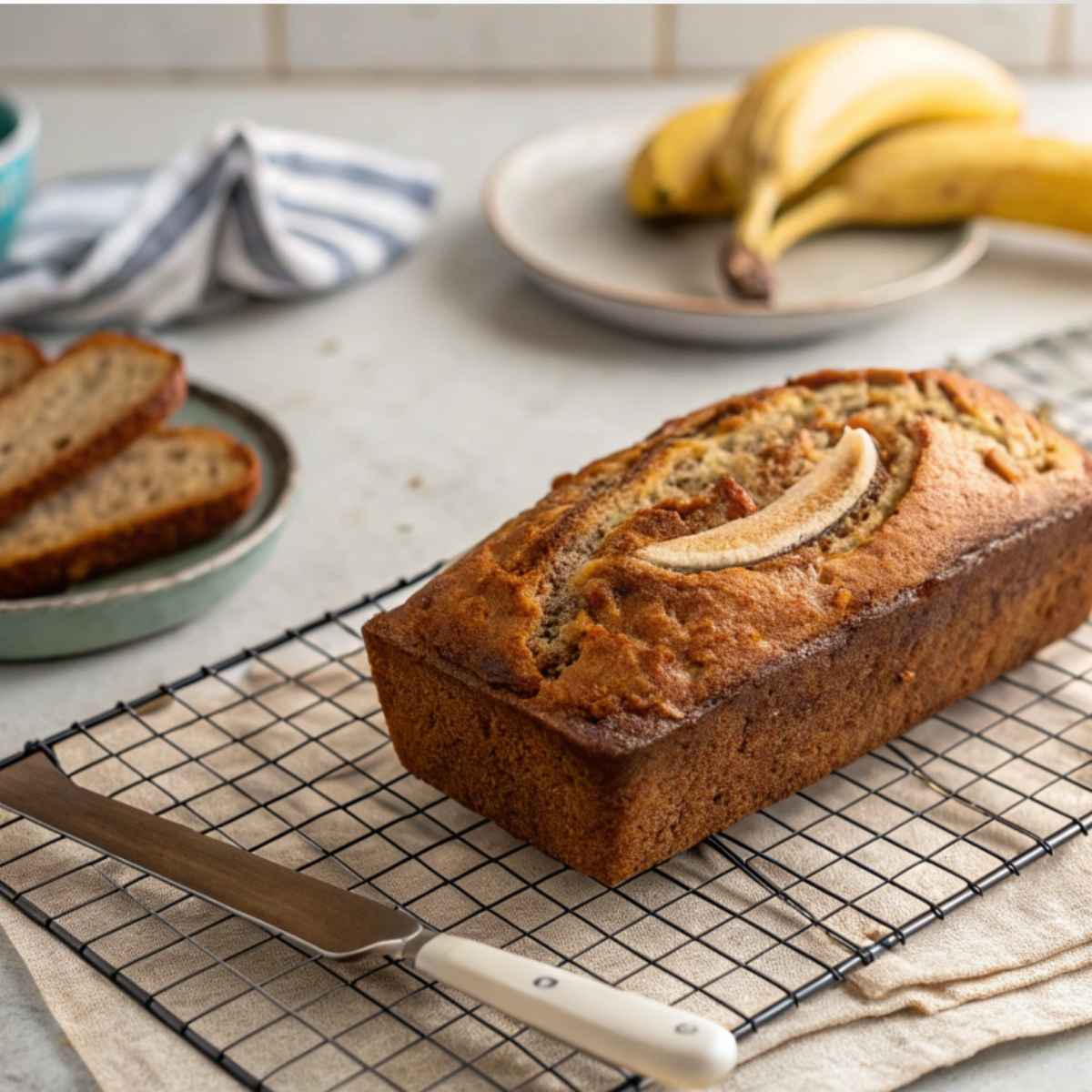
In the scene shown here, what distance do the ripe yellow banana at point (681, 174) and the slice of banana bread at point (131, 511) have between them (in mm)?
1019

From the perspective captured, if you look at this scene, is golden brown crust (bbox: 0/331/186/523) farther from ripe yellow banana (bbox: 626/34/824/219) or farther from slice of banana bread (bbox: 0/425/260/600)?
ripe yellow banana (bbox: 626/34/824/219)

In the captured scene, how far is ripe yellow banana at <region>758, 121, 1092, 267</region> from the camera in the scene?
2557 mm

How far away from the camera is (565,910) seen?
1.30 metres

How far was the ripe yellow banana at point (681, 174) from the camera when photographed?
259 cm

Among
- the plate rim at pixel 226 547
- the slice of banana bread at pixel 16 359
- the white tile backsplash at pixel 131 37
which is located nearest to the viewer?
the plate rim at pixel 226 547

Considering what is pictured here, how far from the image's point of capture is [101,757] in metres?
1.48

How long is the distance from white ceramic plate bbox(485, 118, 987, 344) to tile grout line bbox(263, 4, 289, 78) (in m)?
0.88

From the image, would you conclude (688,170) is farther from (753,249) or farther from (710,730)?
(710,730)

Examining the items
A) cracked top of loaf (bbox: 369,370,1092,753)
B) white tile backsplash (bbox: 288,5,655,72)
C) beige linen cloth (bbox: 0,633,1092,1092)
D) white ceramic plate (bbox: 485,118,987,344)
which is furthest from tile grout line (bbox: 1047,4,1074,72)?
beige linen cloth (bbox: 0,633,1092,1092)

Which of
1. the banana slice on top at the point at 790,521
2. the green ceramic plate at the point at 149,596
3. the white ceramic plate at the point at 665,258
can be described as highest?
the banana slice on top at the point at 790,521

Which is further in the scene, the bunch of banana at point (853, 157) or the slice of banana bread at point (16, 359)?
the bunch of banana at point (853, 157)

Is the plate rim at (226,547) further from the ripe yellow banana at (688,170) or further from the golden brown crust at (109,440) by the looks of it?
the ripe yellow banana at (688,170)

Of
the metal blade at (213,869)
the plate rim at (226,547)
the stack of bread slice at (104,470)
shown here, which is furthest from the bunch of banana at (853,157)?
the metal blade at (213,869)

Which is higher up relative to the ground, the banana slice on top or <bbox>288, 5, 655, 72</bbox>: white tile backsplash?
<bbox>288, 5, 655, 72</bbox>: white tile backsplash
